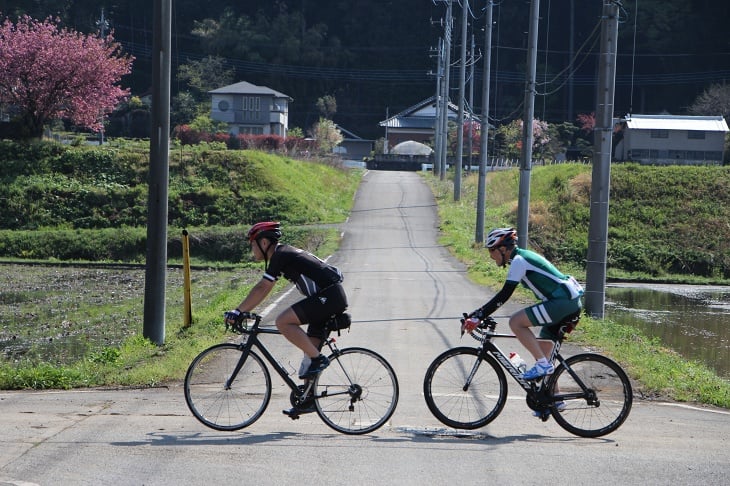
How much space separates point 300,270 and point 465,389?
5.73ft

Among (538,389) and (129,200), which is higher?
(129,200)

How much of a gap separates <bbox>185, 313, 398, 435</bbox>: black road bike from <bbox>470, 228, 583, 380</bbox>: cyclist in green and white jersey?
1005mm

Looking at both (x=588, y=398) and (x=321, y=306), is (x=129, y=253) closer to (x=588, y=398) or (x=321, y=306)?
(x=321, y=306)

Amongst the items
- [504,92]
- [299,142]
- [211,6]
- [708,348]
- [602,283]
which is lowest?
[708,348]

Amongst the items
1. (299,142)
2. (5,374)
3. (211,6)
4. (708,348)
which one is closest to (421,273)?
(708,348)

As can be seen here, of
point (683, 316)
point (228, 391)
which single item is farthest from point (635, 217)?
point (228, 391)

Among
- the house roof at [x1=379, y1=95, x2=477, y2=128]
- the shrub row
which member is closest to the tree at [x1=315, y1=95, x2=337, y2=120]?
the house roof at [x1=379, y1=95, x2=477, y2=128]

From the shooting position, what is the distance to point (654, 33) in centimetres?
8188

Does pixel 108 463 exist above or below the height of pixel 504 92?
below

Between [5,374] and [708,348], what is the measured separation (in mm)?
12096

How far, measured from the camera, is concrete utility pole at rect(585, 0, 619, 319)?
1500cm

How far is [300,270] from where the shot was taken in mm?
7383

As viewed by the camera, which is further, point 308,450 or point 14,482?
point 308,450

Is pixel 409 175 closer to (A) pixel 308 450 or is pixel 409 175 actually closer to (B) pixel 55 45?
(B) pixel 55 45
